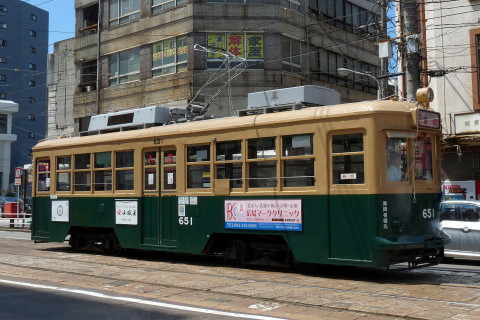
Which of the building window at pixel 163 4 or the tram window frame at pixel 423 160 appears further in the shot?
the building window at pixel 163 4

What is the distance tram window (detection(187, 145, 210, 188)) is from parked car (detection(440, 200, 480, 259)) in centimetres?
489

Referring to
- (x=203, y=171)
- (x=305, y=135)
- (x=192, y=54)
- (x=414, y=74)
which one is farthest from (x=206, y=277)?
(x=192, y=54)

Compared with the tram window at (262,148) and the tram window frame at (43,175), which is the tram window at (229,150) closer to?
the tram window at (262,148)

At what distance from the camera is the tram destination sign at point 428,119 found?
32.3 ft

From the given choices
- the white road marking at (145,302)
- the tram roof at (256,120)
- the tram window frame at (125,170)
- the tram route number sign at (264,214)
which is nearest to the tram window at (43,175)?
the tram roof at (256,120)

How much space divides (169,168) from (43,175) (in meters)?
4.77

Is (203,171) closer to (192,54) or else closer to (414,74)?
(414,74)

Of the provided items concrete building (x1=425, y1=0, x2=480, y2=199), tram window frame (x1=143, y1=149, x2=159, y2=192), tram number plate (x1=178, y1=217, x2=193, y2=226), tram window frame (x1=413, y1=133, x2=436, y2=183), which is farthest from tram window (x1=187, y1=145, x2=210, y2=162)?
concrete building (x1=425, y1=0, x2=480, y2=199)

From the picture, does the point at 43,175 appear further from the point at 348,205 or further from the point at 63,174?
the point at 348,205

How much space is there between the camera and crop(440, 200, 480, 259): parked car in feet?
39.4

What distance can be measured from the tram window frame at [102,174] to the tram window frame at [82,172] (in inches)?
7.9

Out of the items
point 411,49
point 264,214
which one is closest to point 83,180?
point 264,214

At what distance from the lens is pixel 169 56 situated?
1069 inches

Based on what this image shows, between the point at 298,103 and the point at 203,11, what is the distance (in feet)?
53.9
